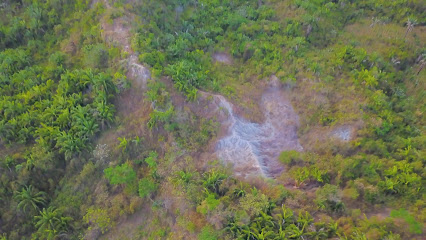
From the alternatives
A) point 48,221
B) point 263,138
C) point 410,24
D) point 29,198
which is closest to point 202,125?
point 263,138

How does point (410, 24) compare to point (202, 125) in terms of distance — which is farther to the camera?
point (410, 24)

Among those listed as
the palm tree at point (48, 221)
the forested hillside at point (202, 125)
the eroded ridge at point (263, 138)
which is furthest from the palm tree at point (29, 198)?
the eroded ridge at point (263, 138)

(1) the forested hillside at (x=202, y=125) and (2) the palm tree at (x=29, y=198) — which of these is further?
(2) the palm tree at (x=29, y=198)

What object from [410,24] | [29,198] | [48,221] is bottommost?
[48,221]

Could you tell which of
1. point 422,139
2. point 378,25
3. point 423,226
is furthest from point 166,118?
point 378,25

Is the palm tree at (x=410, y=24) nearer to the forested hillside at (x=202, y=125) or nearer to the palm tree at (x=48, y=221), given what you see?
the forested hillside at (x=202, y=125)

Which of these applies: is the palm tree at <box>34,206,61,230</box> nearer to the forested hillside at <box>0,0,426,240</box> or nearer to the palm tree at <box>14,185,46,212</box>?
the forested hillside at <box>0,0,426,240</box>

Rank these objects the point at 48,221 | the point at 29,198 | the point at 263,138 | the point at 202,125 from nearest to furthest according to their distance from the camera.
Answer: the point at 48,221
the point at 29,198
the point at 202,125
the point at 263,138

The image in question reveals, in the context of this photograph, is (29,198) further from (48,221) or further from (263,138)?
(263,138)
